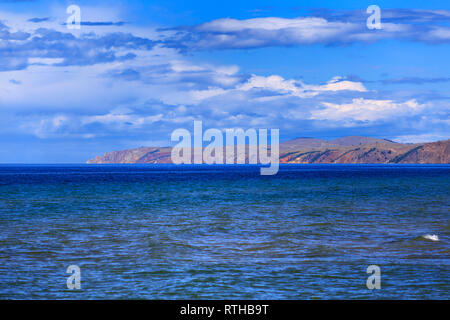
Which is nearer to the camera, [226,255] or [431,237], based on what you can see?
[226,255]

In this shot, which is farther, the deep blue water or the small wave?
the small wave

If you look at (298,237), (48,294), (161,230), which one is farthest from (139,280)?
(161,230)

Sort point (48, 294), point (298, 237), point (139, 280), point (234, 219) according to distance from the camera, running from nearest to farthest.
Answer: point (48, 294), point (139, 280), point (298, 237), point (234, 219)

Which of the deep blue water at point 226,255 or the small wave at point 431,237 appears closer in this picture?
the deep blue water at point 226,255

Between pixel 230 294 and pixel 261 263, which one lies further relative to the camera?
pixel 261 263

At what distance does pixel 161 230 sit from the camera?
31.4m
